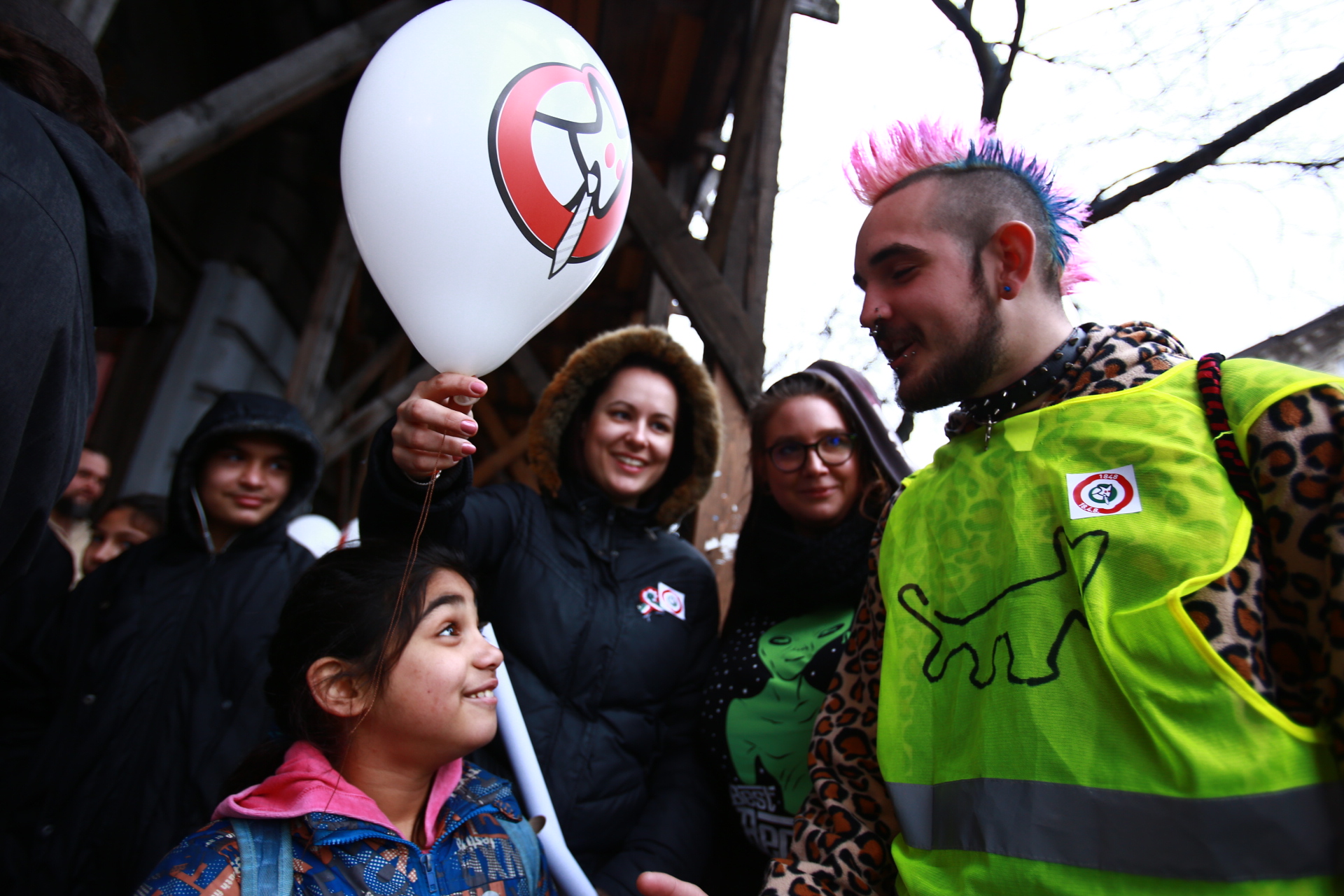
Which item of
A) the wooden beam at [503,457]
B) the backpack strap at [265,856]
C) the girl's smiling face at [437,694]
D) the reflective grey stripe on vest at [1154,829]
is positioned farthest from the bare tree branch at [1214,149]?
the wooden beam at [503,457]

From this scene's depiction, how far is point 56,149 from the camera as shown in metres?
0.93

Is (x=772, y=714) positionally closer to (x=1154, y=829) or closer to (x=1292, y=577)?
(x=1154, y=829)

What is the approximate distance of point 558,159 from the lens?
43.2 inches

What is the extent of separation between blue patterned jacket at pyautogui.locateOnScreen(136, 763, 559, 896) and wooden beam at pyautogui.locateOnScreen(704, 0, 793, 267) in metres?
2.03

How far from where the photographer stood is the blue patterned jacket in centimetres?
94

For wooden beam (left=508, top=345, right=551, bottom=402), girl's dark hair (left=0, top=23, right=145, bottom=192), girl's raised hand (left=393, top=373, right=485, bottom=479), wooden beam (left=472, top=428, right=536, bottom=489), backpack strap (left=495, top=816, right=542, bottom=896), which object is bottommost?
backpack strap (left=495, top=816, right=542, bottom=896)

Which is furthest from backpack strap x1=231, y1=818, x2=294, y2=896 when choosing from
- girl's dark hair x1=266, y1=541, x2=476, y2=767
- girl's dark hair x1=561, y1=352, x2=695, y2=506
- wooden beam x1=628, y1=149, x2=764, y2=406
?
wooden beam x1=628, y1=149, x2=764, y2=406

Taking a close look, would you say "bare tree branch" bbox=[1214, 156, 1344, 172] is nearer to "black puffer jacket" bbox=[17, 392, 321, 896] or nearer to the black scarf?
the black scarf

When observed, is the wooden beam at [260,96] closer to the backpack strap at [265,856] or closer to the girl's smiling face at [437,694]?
the girl's smiling face at [437,694]

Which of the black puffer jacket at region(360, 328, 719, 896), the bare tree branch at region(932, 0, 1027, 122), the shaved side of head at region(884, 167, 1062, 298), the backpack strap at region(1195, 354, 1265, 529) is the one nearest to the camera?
the backpack strap at region(1195, 354, 1265, 529)

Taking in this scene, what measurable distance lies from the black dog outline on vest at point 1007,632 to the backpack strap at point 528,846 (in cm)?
74

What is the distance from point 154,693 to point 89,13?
5.43 feet

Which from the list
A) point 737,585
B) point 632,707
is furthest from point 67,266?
point 737,585

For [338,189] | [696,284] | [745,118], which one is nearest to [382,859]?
[696,284]
